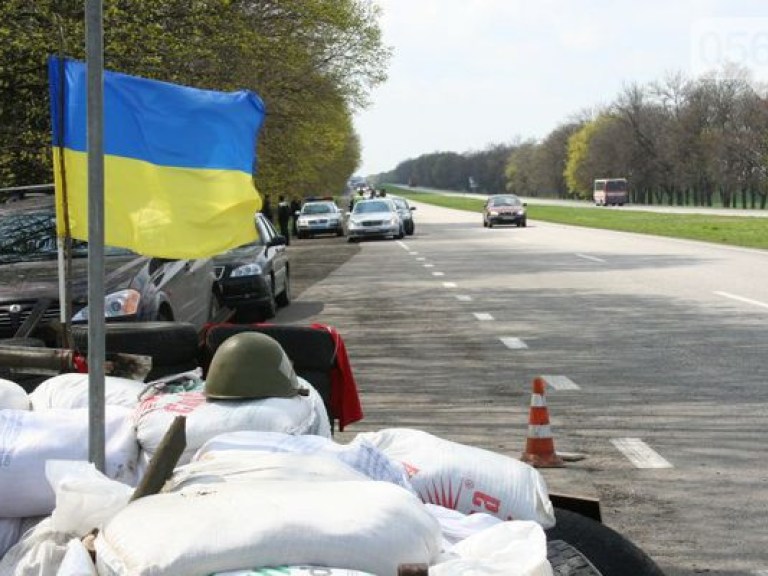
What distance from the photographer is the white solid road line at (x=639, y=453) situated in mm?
7246

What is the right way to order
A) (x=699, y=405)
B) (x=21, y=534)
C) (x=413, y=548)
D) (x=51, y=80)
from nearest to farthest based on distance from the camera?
(x=413, y=548)
(x=21, y=534)
(x=51, y=80)
(x=699, y=405)

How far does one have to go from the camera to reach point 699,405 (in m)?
9.25

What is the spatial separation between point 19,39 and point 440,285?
8.68 metres

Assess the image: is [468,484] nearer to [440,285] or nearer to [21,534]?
→ [21,534]

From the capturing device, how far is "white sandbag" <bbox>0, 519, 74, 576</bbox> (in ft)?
11.2

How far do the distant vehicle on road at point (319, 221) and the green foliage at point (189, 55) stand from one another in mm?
11680

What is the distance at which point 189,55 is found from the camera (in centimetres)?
2028

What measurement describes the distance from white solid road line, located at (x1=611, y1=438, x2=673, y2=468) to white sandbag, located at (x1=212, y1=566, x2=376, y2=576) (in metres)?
4.58

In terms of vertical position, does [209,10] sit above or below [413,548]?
above

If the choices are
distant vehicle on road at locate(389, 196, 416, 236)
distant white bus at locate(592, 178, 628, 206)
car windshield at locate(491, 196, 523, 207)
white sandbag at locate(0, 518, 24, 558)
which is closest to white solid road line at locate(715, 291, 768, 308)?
white sandbag at locate(0, 518, 24, 558)

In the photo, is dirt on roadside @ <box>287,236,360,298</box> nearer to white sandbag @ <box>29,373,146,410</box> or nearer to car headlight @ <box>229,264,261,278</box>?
car headlight @ <box>229,264,261,278</box>

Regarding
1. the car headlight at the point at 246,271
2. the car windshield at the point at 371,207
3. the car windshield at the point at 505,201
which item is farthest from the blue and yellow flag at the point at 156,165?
the car windshield at the point at 505,201

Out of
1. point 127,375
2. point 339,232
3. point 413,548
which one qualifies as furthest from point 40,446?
point 339,232

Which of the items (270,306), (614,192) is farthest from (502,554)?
(614,192)
